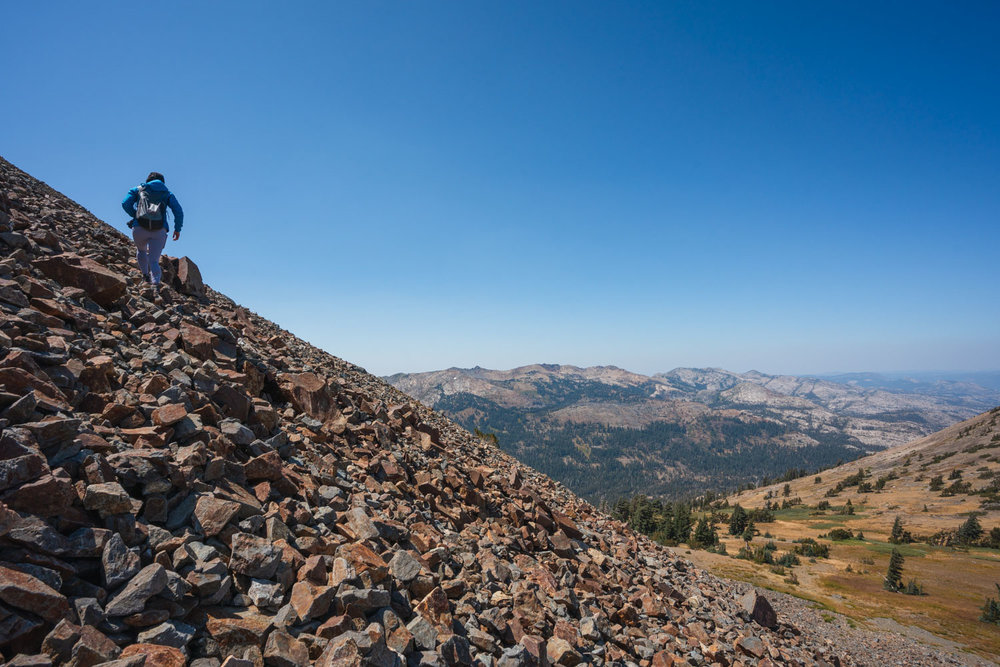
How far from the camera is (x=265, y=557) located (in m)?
5.99

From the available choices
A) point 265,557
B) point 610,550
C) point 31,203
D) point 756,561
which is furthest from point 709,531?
point 31,203

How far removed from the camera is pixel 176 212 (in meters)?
12.6

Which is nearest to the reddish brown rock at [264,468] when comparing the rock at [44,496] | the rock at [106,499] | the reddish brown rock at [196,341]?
the rock at [106,499]

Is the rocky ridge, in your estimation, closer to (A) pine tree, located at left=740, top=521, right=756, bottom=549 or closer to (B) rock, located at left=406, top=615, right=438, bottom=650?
(B) rock, located at left=406, top=615, right=438, bottom=650

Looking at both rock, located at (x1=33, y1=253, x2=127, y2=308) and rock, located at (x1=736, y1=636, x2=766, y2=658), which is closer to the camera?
rock, located at (x1=33, y1=253, x2=127, y2=308)

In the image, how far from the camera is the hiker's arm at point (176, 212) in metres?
12.5

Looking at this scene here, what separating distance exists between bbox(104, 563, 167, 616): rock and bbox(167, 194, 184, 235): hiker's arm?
457 inches

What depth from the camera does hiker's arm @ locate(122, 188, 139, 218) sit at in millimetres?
12102

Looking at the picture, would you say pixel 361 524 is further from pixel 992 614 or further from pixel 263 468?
pixel 992 614

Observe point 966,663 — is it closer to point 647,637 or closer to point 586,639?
point 647,637

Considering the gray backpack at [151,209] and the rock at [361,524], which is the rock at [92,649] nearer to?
the rock at [361,524]

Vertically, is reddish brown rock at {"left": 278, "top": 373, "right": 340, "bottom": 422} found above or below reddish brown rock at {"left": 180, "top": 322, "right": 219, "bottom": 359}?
below

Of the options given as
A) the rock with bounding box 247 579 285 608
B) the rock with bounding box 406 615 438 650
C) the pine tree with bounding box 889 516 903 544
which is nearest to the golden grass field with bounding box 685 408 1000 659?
the pine tree with bounding box 889 516 903 544

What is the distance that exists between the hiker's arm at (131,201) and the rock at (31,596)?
11749 millimetres
